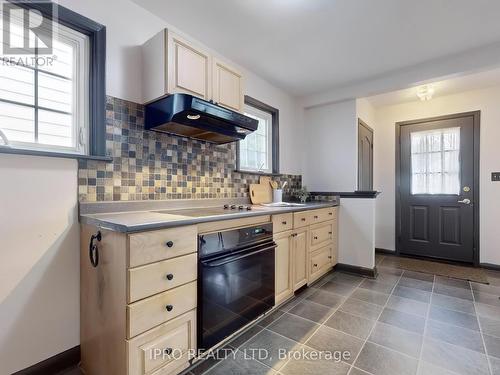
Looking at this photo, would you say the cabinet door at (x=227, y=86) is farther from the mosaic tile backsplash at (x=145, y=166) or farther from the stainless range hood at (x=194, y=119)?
the mosaic tile backsplash at (x=145, y=166)

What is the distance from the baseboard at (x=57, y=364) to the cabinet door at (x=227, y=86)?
1.91m

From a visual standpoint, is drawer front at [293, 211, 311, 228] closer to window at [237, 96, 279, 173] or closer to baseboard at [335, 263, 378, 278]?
window at [237, 96, 279, 173]

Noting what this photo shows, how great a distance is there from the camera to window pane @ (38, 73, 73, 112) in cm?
143

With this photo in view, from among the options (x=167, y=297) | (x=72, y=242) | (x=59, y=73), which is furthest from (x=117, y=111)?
(x=167, y=297)

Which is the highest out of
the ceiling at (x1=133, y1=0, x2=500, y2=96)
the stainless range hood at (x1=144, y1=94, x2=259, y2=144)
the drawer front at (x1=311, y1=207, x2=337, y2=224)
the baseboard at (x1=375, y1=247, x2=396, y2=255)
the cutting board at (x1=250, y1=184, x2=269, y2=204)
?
the ceiling at (x1=133, y1=0, x2=500, y2=96)

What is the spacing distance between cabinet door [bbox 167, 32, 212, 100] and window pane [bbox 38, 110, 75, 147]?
0.65 meters

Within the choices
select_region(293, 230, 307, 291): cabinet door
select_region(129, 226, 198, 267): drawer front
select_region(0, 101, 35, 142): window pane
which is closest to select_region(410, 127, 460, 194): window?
select_region(293, 230, 307, 291): cabinet door

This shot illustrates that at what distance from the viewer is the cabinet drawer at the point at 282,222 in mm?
2062

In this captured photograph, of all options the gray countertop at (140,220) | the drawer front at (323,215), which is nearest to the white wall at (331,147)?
the drawer front at (323,215)

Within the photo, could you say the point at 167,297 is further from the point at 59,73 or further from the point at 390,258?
the point at 390,258

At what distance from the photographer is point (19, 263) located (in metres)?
1.29

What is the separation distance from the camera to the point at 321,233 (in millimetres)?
2783

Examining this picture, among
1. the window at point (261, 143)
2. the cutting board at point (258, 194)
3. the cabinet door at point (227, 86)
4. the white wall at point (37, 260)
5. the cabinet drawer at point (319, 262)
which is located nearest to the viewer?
the white wall at point (37, 260)

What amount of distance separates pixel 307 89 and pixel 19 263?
330 cm
